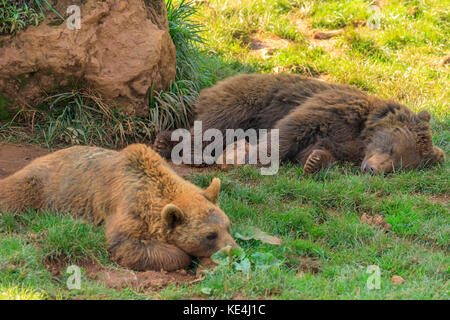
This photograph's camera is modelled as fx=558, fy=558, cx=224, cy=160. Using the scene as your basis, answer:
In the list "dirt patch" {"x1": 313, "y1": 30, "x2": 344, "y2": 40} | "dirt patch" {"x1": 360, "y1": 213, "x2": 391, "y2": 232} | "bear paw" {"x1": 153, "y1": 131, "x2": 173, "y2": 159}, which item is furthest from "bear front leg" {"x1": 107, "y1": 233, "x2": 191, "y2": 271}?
"dirt patch" {"x1": 313, "y1": 30, "x2": 344, "y2": 40}

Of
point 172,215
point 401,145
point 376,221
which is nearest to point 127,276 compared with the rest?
point 172,215

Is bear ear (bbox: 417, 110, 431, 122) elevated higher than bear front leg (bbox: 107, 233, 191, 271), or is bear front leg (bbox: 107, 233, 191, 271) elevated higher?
bear ear (bbox: 417, 110, 431, 122)

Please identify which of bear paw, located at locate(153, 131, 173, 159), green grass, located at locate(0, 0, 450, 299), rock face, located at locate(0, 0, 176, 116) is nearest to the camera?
green grass, located at locate(0, 0, 450, 299)

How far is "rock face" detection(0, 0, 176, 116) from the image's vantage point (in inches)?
275

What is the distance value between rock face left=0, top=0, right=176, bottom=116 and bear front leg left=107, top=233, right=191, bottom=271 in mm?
3208

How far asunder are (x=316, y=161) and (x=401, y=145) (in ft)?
3.86

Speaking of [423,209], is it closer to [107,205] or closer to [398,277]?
[398,277]

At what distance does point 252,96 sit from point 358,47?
381 centimetres

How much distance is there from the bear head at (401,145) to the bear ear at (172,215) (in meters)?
3.29

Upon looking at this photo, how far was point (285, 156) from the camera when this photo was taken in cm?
742

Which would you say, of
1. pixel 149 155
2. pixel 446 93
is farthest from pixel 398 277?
pixel 446 93

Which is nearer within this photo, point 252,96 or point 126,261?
point 126,261

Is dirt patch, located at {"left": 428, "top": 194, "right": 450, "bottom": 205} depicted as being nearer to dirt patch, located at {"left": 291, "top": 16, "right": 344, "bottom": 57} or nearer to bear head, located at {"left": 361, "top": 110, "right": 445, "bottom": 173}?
bear head, located at {"left": 361, "top": 110, "right": 445, "bottom": 173}

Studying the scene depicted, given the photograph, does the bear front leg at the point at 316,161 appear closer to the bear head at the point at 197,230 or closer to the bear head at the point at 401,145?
the bear head at the point at 401,145
